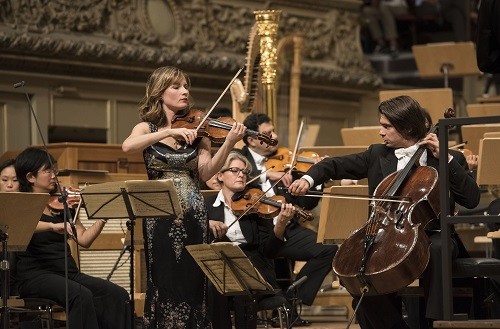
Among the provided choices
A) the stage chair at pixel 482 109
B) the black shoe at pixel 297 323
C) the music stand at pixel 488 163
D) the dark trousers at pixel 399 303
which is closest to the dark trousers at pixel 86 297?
the black shoe at pixel 297 323

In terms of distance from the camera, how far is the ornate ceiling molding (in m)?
9.89

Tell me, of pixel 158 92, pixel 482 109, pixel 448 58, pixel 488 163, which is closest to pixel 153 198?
pixel 158 92

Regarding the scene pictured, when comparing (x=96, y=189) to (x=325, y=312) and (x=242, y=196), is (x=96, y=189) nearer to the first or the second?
(x=242, y=196)

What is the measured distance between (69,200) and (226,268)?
112cm

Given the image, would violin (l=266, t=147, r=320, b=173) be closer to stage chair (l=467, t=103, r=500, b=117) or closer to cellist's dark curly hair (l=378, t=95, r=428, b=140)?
stage chair (l=467, t=103, r=500, b=117)

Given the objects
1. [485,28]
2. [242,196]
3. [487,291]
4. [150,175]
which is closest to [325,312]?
[242,196]

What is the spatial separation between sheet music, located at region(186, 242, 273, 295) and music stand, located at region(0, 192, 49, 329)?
36.4 inches

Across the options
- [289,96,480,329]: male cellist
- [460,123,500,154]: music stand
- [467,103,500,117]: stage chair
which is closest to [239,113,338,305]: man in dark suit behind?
[460,123,500,154]: music stand

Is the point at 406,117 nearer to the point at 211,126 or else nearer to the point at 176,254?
the point at 211,126

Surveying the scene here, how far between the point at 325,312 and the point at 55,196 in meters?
3.13

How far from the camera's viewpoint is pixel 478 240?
24.7 feet

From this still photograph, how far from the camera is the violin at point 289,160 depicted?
25.3 ft

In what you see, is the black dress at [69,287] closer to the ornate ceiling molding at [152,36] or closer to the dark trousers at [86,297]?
the dark trousers at [86,297]

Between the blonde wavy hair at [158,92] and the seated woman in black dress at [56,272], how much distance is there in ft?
2.91
